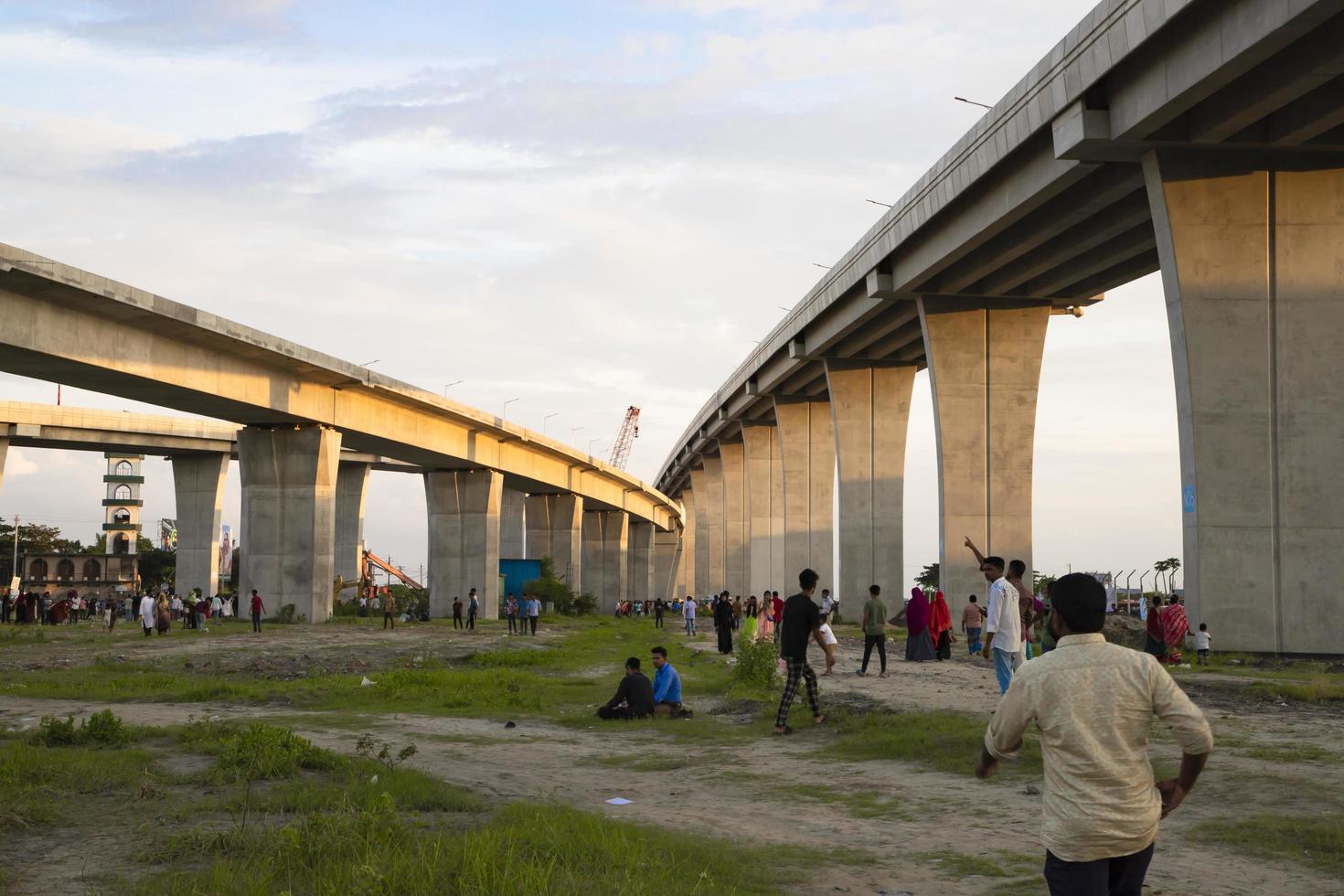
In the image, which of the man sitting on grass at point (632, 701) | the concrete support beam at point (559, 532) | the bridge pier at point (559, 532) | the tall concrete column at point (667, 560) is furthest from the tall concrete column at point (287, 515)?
the tall concrete column at point (667, 560)

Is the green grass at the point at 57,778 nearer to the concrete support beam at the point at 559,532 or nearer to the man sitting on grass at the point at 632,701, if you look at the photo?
the man sitting on grass at the point at 632,701

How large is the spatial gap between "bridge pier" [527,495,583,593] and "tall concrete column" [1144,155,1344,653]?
5389 centimetres

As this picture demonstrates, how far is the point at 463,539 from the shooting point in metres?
57.7

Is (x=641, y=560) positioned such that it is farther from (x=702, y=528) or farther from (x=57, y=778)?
(x=57, y=778)

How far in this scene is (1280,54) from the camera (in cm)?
2108

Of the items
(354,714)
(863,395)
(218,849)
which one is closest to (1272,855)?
(218,849)

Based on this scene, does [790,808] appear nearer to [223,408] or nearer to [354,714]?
[354,714]

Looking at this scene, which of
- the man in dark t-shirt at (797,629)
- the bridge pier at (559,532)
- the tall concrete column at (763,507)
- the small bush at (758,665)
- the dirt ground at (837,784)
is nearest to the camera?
the dirt ground at (837,784)

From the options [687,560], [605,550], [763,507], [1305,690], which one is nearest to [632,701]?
[1305,690]

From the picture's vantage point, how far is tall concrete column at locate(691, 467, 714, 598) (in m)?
96.1

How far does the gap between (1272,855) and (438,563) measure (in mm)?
52025

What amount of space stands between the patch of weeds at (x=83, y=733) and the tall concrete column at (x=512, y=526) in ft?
234

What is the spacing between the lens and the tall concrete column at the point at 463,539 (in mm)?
57406

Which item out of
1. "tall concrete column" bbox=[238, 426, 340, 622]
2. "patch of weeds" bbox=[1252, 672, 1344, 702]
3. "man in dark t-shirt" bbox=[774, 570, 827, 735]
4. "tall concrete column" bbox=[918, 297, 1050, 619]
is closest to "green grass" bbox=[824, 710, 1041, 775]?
"man in dark t-shirt" bbox=[774, 570, 827, 735]
